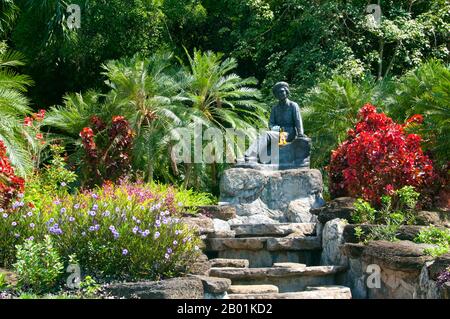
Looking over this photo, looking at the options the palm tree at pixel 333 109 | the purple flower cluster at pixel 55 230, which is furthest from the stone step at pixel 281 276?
the palm tree at pixel 333 109

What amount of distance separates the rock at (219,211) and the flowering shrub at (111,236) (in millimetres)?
3709

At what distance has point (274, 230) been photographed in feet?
38.9

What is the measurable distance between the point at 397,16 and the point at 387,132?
1041cm

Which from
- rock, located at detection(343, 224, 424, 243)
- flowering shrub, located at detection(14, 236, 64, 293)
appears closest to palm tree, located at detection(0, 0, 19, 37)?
rock, located at detection(343, 224, 424, 243)

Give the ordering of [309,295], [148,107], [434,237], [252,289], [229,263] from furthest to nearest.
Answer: [148,107]
[229,263]
[434,237]
[252,289]
[309,295]

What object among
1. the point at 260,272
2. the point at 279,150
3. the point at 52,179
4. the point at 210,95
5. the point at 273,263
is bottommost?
the point at 273,263

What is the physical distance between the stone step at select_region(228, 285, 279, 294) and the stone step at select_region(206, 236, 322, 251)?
6.03 ft

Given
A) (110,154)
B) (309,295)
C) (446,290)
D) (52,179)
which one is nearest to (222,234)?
(309,295)

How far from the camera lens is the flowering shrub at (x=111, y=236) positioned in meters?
8.37

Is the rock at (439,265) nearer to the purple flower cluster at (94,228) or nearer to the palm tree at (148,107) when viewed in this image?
the purple flower cluster at (94,228)

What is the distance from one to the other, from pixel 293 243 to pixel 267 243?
15.0 inches

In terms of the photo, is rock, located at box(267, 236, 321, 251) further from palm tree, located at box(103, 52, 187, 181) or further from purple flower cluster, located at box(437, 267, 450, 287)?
palm tree, located at box(103, 52, 187, 181)

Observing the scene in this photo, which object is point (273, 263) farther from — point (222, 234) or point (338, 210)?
point (338, 210)

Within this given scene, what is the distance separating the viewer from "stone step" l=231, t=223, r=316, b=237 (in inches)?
467
